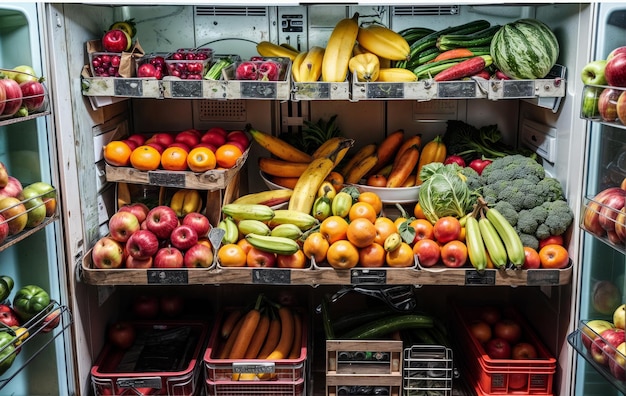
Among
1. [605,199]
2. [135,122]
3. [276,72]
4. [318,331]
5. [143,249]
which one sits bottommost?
[318,331]

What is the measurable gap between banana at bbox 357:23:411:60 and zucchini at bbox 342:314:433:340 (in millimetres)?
1196

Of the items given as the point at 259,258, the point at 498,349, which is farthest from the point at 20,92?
the point at 498,349

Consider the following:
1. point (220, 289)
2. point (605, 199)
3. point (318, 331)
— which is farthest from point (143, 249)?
point (605, 199)

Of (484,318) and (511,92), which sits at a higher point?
(511,92)

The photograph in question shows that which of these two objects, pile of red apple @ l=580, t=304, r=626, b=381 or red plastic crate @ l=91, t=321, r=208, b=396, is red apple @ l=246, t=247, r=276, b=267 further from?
pile of red apple @ l=580, t=304, r=626, b=381

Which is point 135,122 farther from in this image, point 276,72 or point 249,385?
point 249,385

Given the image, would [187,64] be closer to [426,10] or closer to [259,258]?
Result: [259,258]

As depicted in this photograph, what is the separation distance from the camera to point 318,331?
12.6 ft

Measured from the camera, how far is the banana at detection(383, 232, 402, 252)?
291 centimetres

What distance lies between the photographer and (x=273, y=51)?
3264mm

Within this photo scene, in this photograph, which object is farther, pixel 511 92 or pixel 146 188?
pixel 146 188

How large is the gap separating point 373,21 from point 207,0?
0.82m

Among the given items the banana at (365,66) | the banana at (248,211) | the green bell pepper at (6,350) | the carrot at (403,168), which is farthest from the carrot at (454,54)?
the green bell pepper at (6,350)

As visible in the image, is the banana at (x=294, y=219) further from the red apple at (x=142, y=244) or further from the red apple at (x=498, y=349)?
the red apple at (x=498, y=349)
